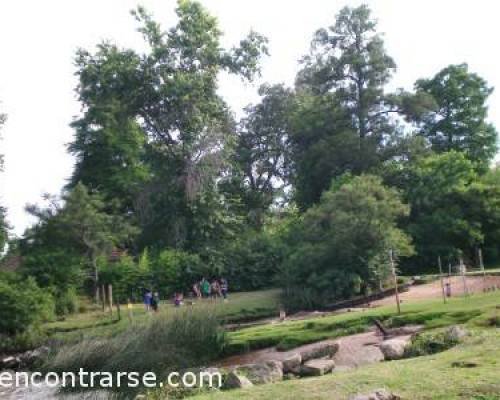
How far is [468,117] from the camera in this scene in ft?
152

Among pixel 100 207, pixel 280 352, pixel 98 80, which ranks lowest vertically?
pixel 280 352

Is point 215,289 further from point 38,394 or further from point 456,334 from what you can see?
point 456,334

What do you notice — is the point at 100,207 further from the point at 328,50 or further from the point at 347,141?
the point at 328,50

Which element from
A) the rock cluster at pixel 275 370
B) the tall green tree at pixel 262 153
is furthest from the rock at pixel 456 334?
the tall green tree at pixel 262 153

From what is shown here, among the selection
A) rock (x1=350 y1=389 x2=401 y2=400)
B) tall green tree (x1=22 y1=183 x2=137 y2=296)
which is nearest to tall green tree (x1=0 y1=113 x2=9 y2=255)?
tall green tree (x1=22 y1=183 x2=137 y2=296)

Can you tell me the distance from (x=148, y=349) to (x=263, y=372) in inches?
102

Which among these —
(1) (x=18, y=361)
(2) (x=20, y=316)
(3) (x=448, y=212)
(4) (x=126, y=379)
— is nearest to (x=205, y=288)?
(2) (x=20, y=316)

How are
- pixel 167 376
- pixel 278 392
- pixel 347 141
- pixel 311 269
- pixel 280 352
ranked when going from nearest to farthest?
pixel 278 392, pixel 167 376, pixel 280 352, pixel 311 269, pixel 347 141

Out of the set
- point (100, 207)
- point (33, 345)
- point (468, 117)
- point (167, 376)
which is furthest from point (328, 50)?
point (167, 376)

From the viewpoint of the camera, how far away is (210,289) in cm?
3559

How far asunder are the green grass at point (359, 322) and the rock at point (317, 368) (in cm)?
470

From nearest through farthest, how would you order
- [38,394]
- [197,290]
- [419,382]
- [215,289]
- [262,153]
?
[419,382], [38,394], [215,289], [197,290], [262,153]

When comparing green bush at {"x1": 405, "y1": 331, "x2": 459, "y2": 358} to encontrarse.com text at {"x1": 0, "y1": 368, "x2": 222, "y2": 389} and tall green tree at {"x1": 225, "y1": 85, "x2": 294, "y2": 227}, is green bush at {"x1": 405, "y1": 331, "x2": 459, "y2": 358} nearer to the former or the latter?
encontrarse.com text at {"x1": 0, "y1": 368, "x2": 222, "y2": 389}

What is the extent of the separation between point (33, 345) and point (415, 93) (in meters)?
28.4
